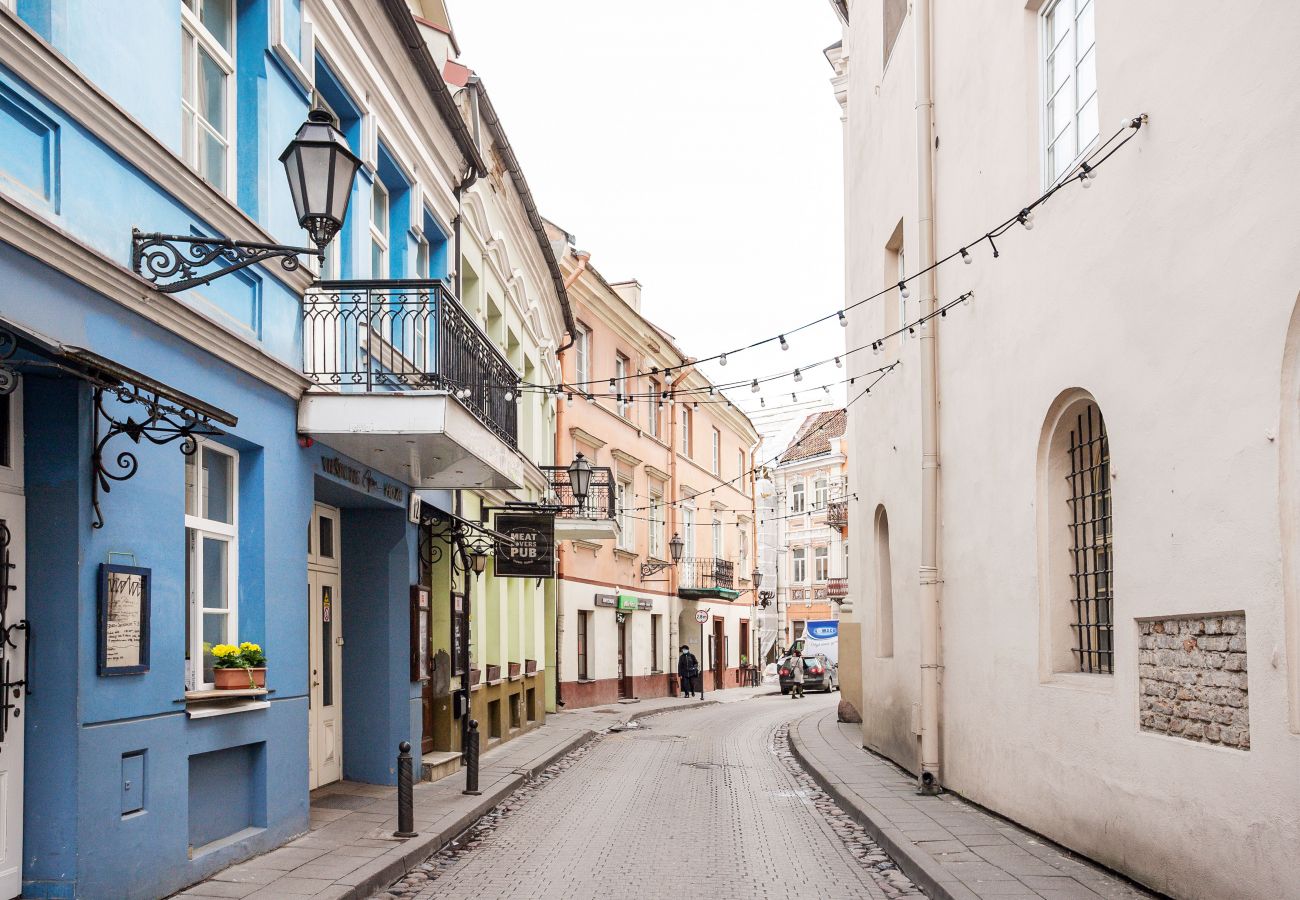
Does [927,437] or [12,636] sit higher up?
[927,437]

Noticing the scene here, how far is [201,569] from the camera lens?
8.91m

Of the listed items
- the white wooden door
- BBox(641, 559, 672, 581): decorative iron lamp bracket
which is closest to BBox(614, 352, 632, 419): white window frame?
BBox(641, 559, 672, 581): decorative iron lamp bracket

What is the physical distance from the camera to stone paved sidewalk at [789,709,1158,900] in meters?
7.95

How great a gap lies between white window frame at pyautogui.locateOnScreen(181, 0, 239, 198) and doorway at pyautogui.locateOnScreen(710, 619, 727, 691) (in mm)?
33096

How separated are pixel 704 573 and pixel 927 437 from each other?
2757cm

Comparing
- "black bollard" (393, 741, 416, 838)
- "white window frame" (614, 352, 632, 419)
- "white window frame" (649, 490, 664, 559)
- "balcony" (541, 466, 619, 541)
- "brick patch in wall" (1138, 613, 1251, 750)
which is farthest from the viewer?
"white window frame" (649, 490, 664, 559)

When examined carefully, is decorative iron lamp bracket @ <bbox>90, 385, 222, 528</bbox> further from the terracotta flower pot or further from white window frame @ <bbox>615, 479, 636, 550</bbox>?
white window frame @ <bbox>615, 479, 636, 550</bbox>

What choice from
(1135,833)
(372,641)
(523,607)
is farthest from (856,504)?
(1135,833)

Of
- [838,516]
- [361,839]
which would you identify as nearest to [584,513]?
[361,839]

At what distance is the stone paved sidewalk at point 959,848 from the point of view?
7949 millimetres

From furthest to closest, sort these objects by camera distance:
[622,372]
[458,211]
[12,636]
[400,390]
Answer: [622,372], [458,211], [400,390], [12,636]

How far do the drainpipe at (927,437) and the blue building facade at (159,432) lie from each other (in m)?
4.35

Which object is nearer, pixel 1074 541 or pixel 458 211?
pixel 1074 541

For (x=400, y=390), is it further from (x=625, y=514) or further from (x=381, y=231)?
(x=625, y=514)
